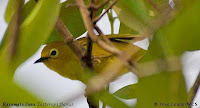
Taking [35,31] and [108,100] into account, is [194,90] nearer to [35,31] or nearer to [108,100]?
[108,100]

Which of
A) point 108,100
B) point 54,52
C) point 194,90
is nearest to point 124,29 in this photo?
point 54,52

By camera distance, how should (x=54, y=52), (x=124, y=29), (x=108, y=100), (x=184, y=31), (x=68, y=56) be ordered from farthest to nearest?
(x=54, y=52) < (x=68, y=56) < (x=124, y=29) < (x=108, y=100) < (x=184, y=31)

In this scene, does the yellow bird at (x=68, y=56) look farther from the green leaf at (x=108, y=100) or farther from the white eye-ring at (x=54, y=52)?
the green leaf at (x=108, y=100)

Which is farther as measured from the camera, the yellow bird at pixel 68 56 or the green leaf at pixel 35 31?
the yellow bird at pixel 68 56

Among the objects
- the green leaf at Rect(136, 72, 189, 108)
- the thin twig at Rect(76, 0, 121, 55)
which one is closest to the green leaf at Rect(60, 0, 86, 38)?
the thin twig at Rect(76, 0, 121, 55)

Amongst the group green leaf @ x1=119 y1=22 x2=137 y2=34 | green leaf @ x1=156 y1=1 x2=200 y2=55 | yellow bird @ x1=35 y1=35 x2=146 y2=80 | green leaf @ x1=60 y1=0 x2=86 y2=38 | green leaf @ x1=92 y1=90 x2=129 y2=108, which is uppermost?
green leaf @ x1=60 y1=0 x2=86 y2=38

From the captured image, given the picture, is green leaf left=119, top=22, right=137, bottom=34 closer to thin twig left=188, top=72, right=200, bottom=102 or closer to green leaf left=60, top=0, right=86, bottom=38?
green leaf left=60, top=0, right=86, bottom=38

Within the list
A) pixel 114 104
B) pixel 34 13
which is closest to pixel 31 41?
pixel 34 13

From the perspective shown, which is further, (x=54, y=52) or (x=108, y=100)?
(x=54, y=52)

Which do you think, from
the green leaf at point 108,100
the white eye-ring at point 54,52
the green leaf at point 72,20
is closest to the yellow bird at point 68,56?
the white eye-ring at point 54,52
